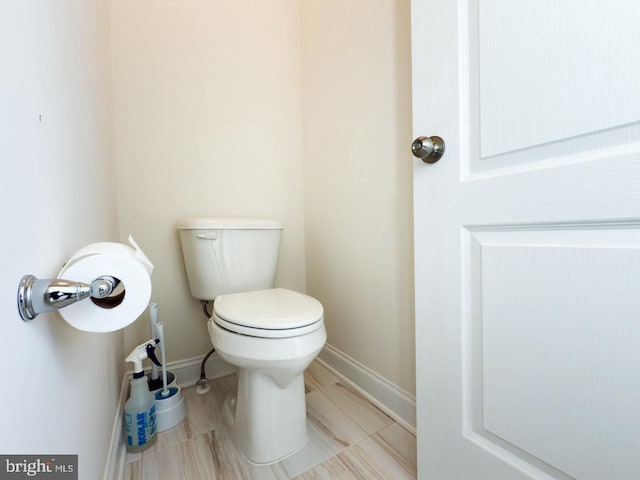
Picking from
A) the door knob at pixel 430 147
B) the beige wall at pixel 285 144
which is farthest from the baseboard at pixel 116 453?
the door knob at pixel 430 147

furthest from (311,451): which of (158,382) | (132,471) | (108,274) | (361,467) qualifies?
(108,274)

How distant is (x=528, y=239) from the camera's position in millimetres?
532

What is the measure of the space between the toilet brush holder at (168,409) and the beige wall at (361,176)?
654 millimetres

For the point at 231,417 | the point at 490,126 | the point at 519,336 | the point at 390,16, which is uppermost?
the point at 390,16

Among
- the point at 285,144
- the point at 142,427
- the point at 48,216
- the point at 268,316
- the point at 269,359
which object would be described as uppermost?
the point at 285,144

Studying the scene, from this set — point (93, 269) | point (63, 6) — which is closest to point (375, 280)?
point (93, 269)

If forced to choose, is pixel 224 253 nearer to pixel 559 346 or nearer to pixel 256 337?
pixel 256 337

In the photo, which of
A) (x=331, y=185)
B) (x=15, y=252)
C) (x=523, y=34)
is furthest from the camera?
(x=331, y=185)

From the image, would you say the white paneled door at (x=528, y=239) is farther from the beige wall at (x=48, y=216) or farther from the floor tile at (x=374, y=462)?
the beige wall at (x=48, y=216)

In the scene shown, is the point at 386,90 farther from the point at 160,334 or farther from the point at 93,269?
the point at 160,334

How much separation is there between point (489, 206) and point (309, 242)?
103cm

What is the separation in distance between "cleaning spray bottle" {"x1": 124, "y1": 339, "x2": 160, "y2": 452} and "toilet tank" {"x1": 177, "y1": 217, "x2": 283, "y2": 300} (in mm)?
328

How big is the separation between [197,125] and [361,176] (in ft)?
2.45

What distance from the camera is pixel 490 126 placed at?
572 mm
